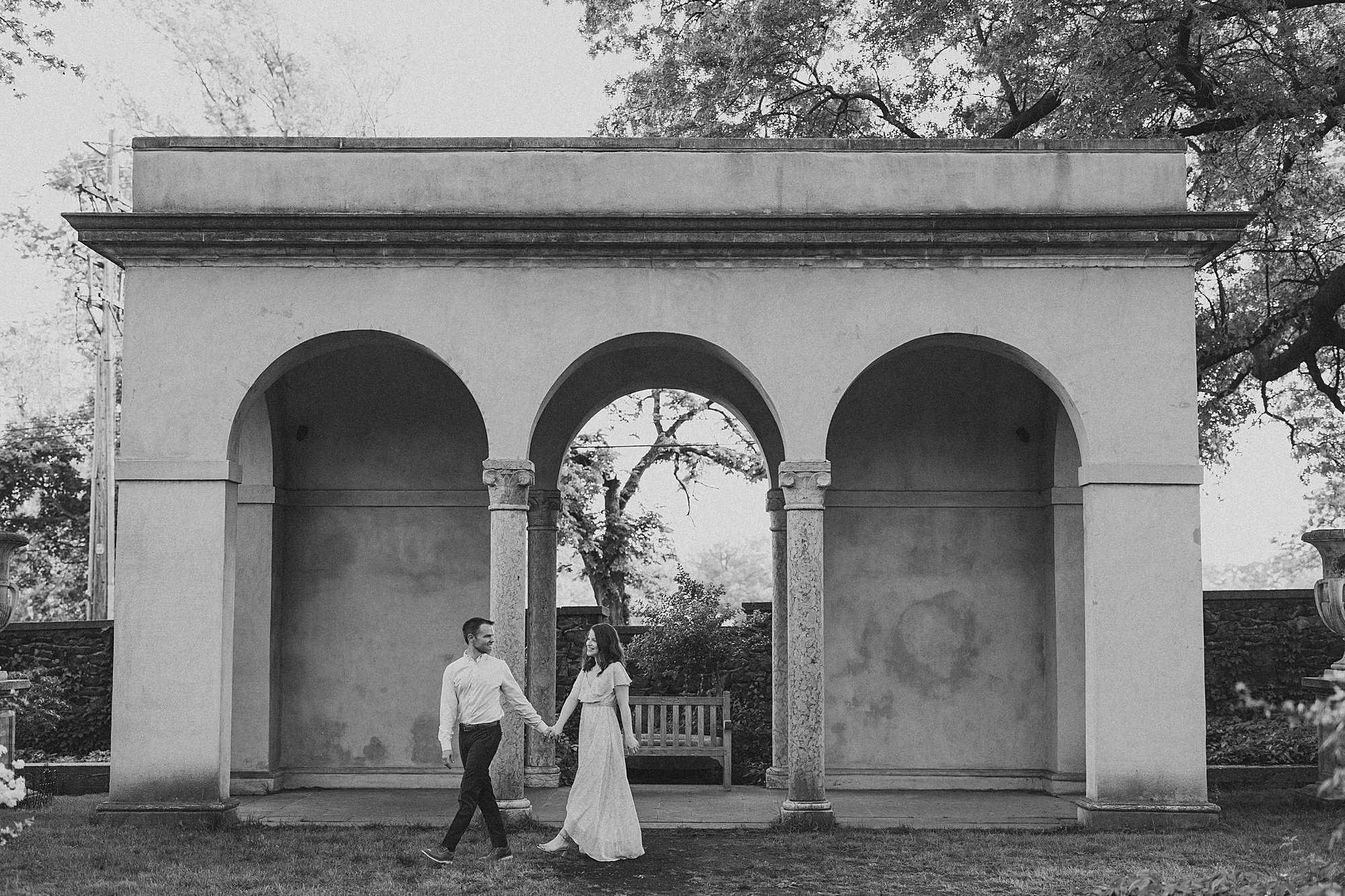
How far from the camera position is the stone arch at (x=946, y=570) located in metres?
12.0

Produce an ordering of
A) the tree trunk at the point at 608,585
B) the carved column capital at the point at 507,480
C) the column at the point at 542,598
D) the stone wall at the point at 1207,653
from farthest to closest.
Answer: the tree trunk at the point at 608,585 → the stone wall at the point at 1207,653 → the column at the point at 542,598 → the carved column capital at the point at 507,480

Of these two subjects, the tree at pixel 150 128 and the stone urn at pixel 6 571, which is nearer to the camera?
the stone urn at pixel 6 571

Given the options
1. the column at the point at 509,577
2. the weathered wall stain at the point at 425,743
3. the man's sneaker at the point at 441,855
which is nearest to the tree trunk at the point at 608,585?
the weathered wall stain at the point at 425,743

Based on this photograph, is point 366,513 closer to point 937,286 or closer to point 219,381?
point 219,381

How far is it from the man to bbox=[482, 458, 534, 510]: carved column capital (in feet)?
5.18

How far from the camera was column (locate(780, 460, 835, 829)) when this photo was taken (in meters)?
9.80

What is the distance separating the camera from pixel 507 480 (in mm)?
10047

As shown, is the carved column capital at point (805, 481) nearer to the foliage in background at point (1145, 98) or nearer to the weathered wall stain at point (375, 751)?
the weathered wall stain at point (375, 751)

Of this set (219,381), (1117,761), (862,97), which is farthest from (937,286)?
(862,97)

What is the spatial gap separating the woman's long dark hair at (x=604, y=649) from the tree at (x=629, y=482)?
15.3m

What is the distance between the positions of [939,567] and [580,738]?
4.64 m

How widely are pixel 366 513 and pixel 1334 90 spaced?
10903 millimetres

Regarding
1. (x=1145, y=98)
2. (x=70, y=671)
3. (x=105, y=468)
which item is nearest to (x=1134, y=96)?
(x=1145, y=98)

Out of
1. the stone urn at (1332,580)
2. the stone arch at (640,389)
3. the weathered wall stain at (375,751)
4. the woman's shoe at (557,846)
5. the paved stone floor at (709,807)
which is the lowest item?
the paved stone floor at (709,807)
